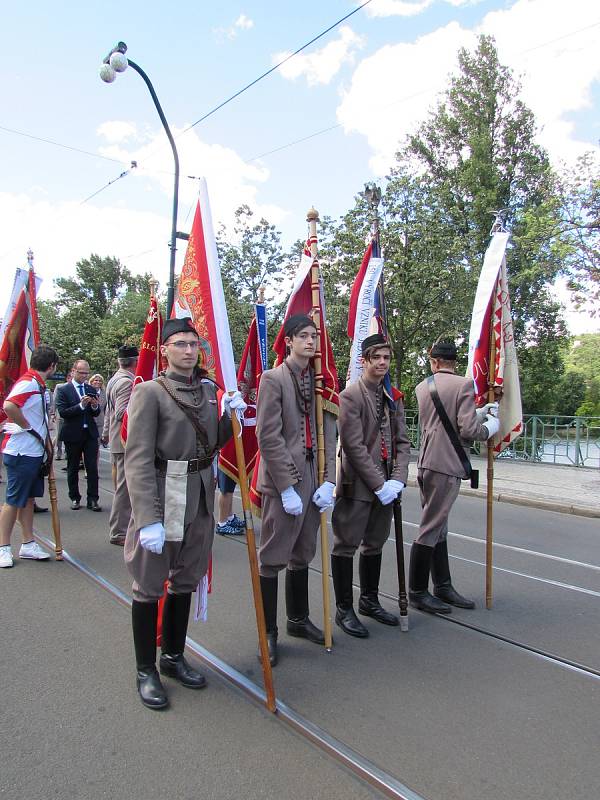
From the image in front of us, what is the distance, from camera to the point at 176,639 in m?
3.40

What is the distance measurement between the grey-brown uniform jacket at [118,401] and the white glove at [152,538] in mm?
3363

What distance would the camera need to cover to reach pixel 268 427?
3686 millimetres

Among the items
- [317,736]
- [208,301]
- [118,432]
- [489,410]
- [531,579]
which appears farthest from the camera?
[118,432]

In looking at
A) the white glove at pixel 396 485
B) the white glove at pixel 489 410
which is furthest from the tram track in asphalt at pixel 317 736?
the white glove at pixel 489 410

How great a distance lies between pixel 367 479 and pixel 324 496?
1.40 ft

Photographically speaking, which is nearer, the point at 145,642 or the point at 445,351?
the point at 145,642

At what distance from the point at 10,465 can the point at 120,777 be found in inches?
145

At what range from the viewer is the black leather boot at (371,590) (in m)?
4.35

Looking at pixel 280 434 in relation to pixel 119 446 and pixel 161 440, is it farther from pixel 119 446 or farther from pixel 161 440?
pixel 119 446

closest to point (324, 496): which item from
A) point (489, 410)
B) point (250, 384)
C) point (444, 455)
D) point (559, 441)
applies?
point (444, 455)

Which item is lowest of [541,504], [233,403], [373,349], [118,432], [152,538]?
[541,504]

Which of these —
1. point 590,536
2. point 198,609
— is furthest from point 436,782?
point 590,536

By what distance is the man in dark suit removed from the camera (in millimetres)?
8070

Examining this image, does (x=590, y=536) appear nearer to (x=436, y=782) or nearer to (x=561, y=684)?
(x=561, y=684)
